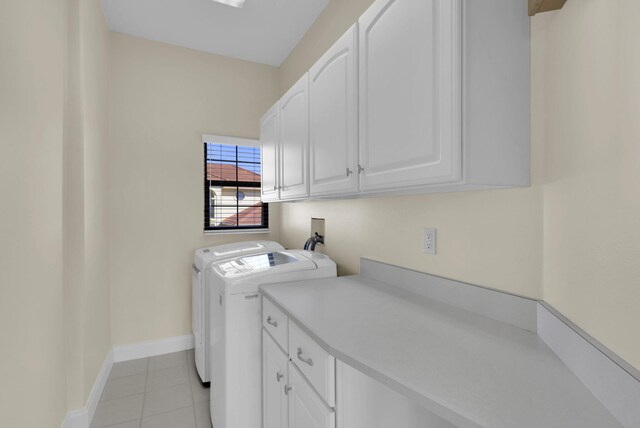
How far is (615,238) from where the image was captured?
668 millimetres

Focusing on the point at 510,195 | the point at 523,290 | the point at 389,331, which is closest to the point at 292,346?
the point at 389,331

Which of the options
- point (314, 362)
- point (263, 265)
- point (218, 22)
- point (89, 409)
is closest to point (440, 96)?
point (314, 362)

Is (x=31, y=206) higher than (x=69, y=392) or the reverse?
higher

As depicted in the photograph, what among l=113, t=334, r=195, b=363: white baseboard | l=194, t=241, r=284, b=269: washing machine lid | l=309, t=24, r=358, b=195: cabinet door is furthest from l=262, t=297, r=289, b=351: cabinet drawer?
l=113, t=334, r=195, b=363: white baseboard

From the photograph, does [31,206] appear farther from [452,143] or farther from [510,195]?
[510,195]

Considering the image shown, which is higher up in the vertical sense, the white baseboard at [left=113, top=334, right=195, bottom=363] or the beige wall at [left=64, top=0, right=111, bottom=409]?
the beige wall at [left=64, top=0, right=111, bottom=409]

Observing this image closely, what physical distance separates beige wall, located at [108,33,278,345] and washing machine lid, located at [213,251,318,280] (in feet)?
3.93

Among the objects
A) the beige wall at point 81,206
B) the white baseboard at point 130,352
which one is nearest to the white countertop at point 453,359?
the beige wall at point 81,206

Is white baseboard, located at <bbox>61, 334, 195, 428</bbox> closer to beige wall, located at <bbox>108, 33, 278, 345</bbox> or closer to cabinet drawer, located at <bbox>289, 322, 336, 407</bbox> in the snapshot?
beige wall, located at <bbox>108, 33, 278, 345</bbox>

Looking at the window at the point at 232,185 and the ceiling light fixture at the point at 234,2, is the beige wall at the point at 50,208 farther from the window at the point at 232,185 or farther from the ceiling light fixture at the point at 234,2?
the window at the point at 232,185

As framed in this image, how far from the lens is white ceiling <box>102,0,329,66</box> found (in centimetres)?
237

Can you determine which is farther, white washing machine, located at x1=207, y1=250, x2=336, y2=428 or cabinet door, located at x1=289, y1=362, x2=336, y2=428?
white washing machine, located at x1=207, y1=250, x2=336, y2=428

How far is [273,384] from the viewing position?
1.43m

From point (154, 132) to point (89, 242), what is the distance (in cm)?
129
